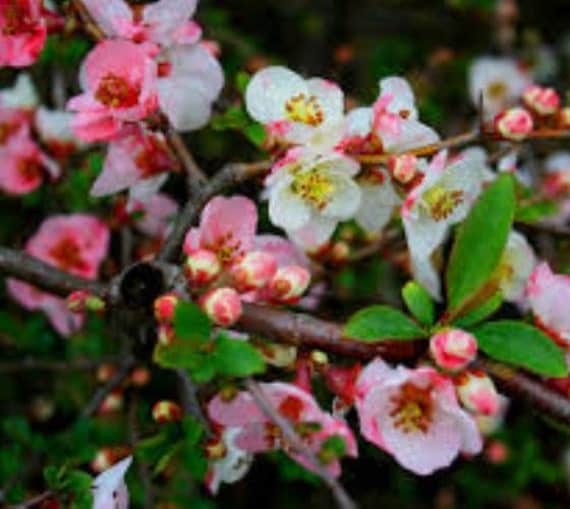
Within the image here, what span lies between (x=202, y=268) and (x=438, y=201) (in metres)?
0.35

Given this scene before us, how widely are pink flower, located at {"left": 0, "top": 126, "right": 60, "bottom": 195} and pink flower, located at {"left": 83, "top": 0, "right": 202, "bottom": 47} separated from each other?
19.3 inches

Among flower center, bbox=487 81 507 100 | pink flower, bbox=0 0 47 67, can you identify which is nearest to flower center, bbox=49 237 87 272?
pink flower, bbox=0 0 47 67

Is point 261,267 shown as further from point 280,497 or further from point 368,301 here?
point 280,497

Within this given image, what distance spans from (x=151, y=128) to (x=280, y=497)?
159 cm

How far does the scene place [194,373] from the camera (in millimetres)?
1080

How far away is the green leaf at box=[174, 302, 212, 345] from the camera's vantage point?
1.05 m

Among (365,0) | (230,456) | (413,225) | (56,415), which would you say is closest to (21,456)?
(56,415)

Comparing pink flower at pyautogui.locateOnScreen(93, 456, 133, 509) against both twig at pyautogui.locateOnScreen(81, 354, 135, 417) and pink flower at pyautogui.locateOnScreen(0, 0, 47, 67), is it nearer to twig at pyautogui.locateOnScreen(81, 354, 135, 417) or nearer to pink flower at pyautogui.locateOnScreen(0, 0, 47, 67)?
twig at pyautogui.locateOnScreen(81, 354, 135, 417)

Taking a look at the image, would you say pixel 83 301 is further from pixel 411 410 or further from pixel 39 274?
pixel 411 410

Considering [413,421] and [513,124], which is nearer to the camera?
[413,421]

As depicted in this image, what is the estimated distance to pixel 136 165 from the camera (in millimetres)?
1416

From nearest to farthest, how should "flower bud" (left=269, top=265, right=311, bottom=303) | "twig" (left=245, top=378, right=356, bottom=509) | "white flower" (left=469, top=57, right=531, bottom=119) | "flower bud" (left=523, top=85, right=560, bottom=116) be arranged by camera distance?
1. "twig" (left=245, top=378, right=356, bottom=509)
2. "flower bud" (left=269, top=265, right=311, bottom=303)
3. "flower bud" (left=523, top=85, right=560, bottom=116)
4. "white flower" (left=469, top=57, right=531, bottom=119)

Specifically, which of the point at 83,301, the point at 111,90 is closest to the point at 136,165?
the point at 111,90

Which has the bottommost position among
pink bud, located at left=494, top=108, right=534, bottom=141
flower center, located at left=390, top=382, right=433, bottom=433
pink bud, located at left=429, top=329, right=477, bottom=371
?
flower center, located at left=390, top=382, right=433, bottom=433
